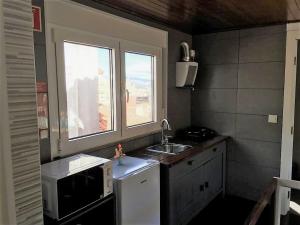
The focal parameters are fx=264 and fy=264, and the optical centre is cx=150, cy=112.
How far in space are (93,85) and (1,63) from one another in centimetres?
180

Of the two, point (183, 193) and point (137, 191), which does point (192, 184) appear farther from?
point (137, 191)

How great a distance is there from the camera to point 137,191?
206 centimetres

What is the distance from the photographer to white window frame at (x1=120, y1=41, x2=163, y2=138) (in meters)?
2.65

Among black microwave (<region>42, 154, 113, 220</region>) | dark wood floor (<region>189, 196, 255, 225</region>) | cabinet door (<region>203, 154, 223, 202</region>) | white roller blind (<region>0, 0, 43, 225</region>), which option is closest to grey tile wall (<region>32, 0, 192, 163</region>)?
black microwave (<region>42, 154, 113, 220</region>)

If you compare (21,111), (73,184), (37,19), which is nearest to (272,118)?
(73,184)

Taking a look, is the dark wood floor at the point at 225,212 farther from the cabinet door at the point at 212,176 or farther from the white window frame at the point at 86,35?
the white window frame at the point at 86,35

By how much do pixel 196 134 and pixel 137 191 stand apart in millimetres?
1465

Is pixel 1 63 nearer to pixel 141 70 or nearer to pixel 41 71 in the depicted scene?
pixel 41 71

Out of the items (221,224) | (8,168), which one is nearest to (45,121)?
(8,168)

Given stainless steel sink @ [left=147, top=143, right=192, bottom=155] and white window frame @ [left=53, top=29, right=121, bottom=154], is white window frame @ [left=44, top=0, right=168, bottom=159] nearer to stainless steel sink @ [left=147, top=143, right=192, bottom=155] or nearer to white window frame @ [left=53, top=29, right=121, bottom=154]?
white window frame @ [left=53, top=29, right=121, bottom=154]

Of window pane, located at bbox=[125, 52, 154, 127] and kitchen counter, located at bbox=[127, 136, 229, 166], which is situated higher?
window pane, located at bbox=[125, 52, 154, 127]

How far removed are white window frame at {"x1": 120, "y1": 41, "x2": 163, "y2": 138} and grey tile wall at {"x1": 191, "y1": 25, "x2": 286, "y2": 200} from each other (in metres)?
0.79

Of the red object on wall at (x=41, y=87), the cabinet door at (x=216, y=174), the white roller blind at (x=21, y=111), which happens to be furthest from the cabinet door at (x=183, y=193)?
the white roller blind at (x=21, y=111)

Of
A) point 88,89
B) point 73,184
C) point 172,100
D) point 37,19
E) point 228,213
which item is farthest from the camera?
point 172,100
